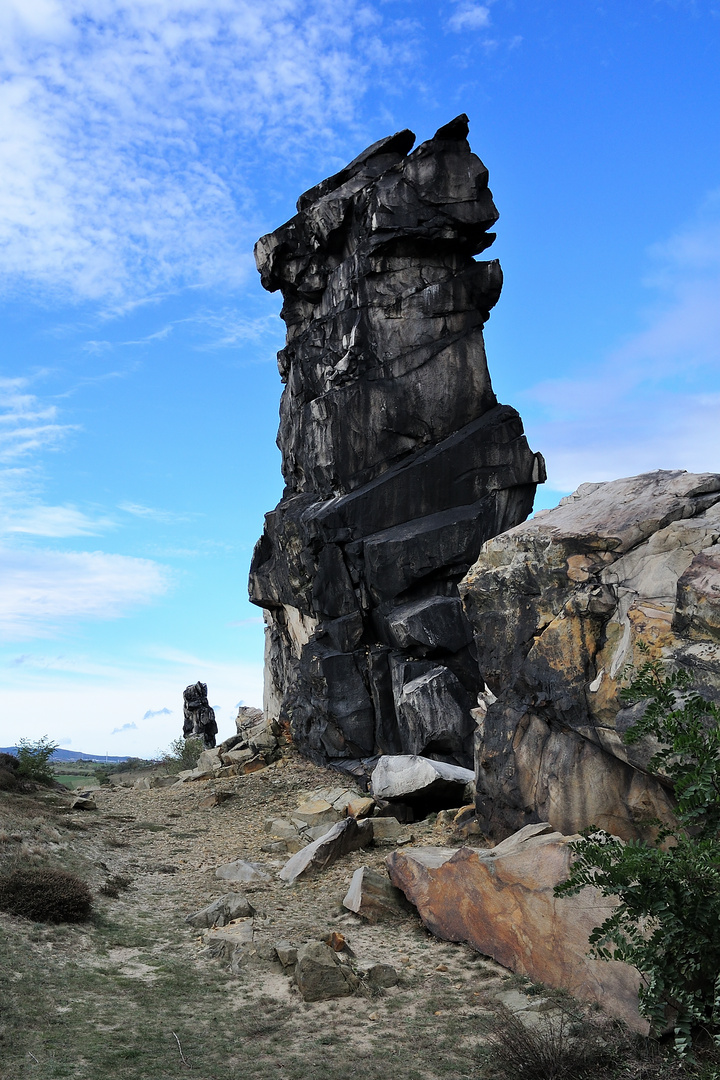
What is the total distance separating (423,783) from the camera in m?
24.5

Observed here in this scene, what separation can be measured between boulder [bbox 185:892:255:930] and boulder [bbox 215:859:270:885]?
9.19 feet

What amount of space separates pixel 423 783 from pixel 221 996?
12182 mm

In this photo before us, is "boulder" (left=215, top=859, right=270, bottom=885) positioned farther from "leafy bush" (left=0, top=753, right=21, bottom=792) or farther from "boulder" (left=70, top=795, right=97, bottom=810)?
"leafy bush" (left=0, top=753, right=21, bottom=792)

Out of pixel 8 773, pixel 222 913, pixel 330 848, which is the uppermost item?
pixel 8 773

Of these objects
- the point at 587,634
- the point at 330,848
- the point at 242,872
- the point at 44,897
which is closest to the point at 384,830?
the point at 330,848

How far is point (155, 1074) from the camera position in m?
10.1

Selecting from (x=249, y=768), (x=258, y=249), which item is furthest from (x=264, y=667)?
(x=258, y=249)

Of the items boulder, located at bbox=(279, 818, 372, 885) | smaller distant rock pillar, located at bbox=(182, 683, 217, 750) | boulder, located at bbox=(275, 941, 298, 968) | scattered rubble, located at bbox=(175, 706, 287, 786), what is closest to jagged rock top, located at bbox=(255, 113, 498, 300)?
scattered rubble, located at bbox=(175, 706, 287, 786)

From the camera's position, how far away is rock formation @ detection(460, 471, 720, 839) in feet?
46.1

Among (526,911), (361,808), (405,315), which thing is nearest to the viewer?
(526,911)

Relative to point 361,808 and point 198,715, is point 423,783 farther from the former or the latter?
point 198,715

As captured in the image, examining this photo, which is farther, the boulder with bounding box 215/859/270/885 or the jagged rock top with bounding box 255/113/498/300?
the jagged rock top with bounding box 255/113/498/300

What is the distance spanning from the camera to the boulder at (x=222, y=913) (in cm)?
1692

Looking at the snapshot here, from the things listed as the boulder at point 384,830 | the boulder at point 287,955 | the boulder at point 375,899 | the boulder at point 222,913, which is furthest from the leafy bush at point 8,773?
the boulder at point 287,955
